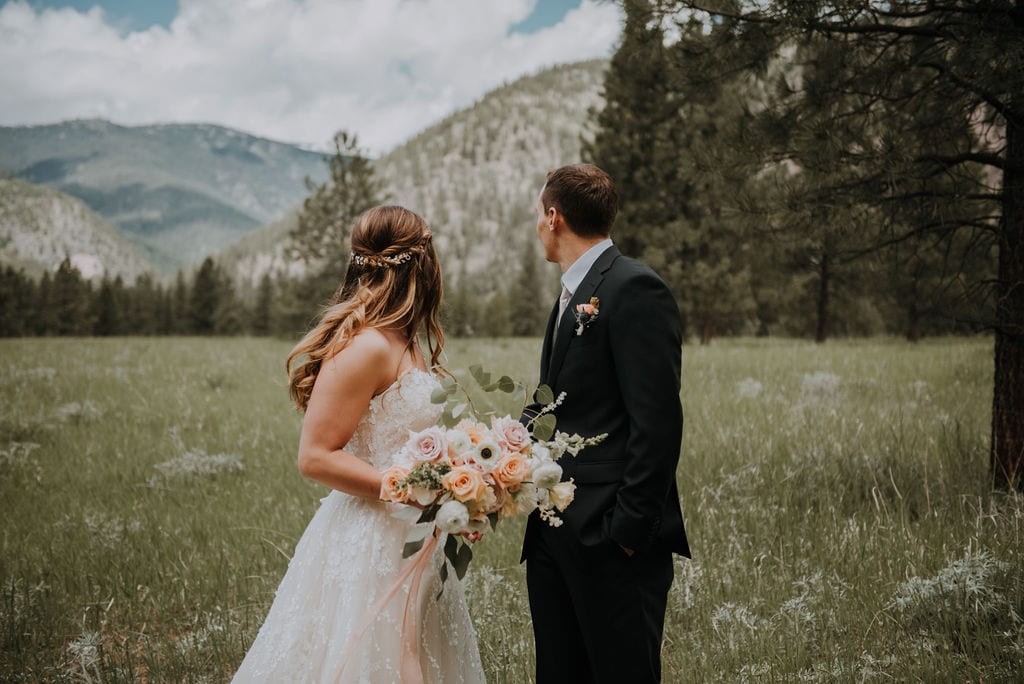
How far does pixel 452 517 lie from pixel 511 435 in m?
0.35

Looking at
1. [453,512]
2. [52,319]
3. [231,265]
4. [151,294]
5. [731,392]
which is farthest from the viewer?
[231,265]

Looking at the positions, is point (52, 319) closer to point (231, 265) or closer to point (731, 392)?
point (731, 392)

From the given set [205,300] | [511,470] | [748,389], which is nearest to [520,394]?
[511,470]

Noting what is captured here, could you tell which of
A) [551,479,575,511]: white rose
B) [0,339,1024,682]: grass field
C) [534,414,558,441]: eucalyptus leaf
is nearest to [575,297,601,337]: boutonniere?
[534,414,558,441]: eucalyptus leaf

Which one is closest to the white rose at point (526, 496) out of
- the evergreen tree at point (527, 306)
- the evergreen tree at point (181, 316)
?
the evergreen tree at point (527, 306)

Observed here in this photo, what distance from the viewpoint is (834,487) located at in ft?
18.9

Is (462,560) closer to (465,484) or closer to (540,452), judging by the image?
(465,484)

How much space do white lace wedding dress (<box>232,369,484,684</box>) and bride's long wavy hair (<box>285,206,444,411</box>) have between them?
0.95 ft

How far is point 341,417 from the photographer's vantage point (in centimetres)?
256

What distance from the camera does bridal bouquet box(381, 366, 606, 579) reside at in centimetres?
205

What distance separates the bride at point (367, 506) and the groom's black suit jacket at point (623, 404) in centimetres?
67

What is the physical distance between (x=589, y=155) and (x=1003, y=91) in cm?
2825

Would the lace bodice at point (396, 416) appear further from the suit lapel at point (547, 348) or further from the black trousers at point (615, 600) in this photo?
the black trousers at point (615, 600)

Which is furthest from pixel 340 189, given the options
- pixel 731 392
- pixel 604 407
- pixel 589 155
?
pixel 604 407
